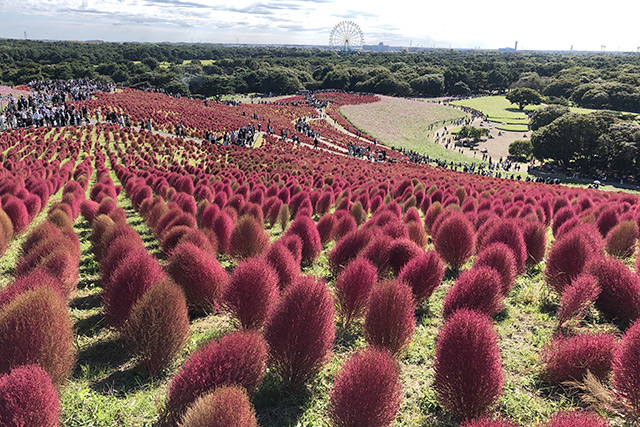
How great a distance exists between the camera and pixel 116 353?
730 cm

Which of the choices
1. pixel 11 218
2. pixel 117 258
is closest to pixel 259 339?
pixel 117 258

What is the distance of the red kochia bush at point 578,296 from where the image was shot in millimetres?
7465

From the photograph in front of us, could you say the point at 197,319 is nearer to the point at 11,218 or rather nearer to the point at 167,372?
the point at 167,372

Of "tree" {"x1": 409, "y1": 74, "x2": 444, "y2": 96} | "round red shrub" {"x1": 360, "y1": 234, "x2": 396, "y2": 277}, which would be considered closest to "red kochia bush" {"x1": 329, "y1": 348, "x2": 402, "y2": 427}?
"round red shrub" {"x1": 360, "y1": 234, "x2": 396, "y2": 277}

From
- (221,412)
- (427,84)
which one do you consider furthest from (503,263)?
(427,84)

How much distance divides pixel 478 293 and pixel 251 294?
426 centimetres

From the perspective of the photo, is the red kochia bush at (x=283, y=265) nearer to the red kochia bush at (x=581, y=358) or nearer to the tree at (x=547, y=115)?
the red kochia bush at (x=581, y=358)

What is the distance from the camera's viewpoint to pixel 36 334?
559 centimetres

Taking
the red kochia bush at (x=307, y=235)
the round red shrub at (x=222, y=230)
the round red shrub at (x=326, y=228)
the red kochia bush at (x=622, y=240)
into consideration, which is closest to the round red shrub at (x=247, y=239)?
the red kochia bush at (x=307, y=235)

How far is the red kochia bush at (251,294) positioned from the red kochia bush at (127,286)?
144 cm

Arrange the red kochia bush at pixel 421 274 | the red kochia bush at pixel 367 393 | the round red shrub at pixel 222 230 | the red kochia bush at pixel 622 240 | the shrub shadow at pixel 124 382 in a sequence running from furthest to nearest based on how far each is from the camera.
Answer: the round red shrub at pixel 222 230 < the red kochia bush at pixel 622 240 < the red kochia bush at pixel 421 274 < the shrub shadow at pixel 124 382 < the red kochia bush at pixel 367 393

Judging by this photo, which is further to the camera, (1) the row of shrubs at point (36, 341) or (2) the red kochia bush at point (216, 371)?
(2) the red kochia bush at point (216, 371)

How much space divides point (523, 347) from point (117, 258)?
336 inches

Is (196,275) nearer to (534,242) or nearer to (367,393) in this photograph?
(367,393)
